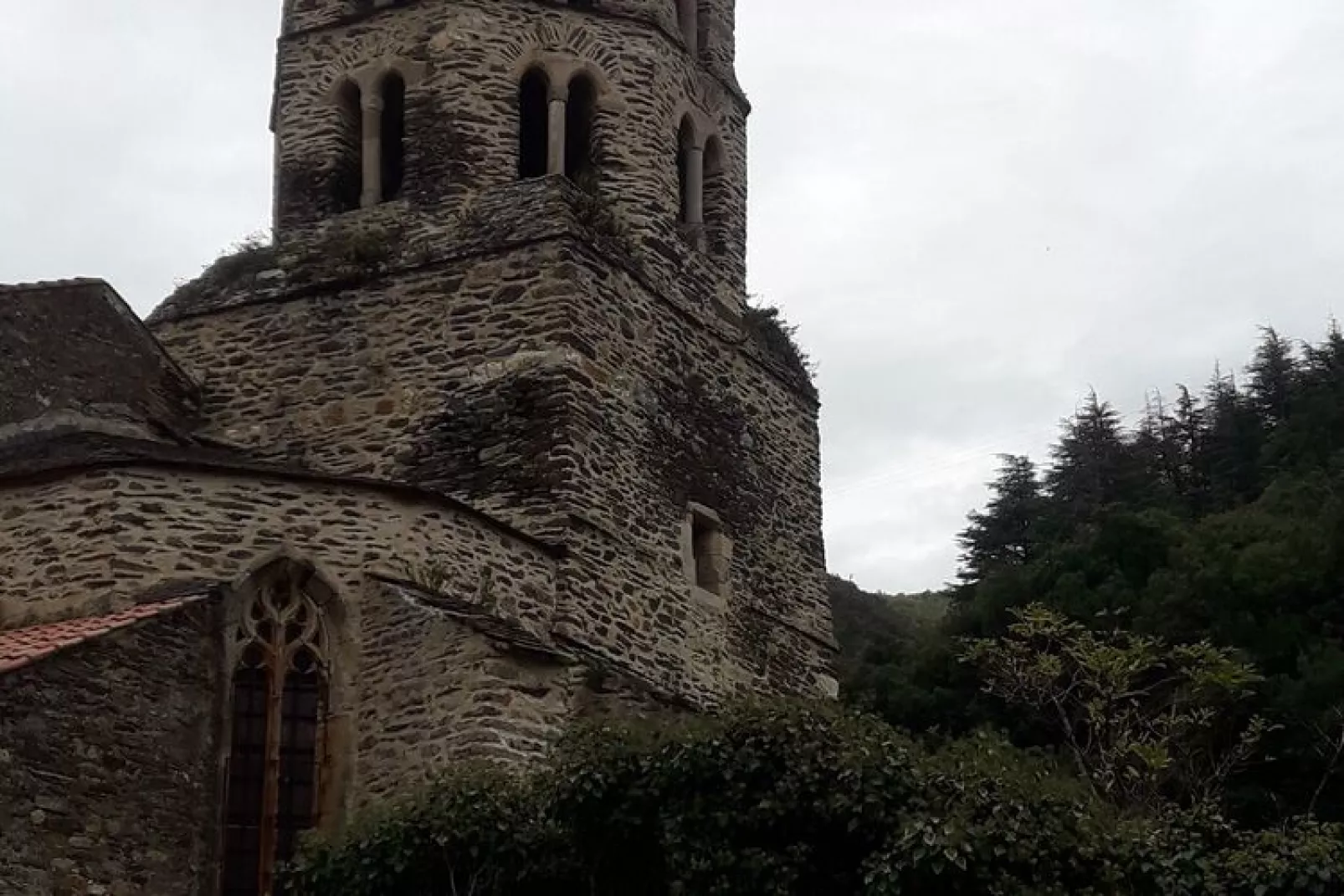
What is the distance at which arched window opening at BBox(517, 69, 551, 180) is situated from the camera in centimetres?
2061

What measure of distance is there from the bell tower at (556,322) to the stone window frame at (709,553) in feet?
0.11

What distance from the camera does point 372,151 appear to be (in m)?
20.2

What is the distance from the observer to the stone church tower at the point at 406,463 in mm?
14039

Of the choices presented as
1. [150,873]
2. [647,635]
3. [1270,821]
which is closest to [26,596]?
[150,873]

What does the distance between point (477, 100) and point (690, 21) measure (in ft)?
11.1

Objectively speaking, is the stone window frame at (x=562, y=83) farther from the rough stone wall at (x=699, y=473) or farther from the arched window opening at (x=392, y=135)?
the rough stone wall at (x=699, y=473)

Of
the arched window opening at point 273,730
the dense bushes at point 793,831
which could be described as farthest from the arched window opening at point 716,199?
the dense bushes at point 793,831

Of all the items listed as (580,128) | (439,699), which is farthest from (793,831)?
(580,128)

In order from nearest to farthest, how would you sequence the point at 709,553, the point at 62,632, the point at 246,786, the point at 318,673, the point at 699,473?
the point at 62,632, the point at 246,786, the point at 318,673, the point at 709,553, the point at 699,473

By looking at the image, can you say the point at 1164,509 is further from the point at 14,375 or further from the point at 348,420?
the point at 14,375

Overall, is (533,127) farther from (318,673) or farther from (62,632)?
(62,632)

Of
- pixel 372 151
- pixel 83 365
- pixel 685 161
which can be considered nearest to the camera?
pixel 83 365

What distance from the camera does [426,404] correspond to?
717 inches

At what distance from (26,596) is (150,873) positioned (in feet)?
8.93
